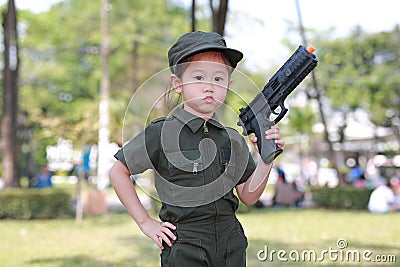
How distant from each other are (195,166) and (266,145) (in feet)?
0.93

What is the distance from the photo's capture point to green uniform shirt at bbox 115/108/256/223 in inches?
89.2

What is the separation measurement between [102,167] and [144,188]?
17.3 meters

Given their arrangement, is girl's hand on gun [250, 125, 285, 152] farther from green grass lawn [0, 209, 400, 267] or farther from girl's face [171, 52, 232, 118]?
green grass lawn [0, 209, 400, 267]

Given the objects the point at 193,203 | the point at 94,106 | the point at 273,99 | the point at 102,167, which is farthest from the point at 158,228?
the point at 94,106

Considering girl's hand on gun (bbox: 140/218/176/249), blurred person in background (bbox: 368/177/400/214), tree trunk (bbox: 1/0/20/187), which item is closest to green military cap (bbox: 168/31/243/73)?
girl's hand on gun (bbox: 140/218/176/249)

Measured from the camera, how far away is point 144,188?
8.38 ft

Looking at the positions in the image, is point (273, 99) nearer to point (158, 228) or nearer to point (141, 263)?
point (158, 228)

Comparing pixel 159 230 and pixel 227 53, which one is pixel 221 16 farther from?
pixel 159 230

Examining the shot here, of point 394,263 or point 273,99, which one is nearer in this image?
point 273,99

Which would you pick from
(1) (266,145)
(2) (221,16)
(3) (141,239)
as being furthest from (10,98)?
(1) (266,145)

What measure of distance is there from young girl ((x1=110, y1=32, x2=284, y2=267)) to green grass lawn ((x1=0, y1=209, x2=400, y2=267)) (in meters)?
3.83

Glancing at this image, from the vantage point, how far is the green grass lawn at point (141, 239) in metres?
6.47

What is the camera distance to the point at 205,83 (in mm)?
2268

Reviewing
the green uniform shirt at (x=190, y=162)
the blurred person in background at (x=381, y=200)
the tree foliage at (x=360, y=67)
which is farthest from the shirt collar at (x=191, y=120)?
the tree foliage at (x=360, y=67)
